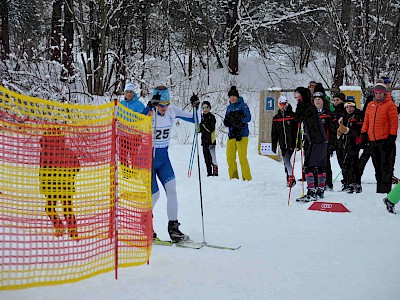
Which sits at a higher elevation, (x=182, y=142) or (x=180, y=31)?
(x=180, y=31)

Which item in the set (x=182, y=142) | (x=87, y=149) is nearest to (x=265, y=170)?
(x=182, y=142)

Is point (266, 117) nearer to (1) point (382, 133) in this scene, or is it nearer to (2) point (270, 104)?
(2) point (270, 104)

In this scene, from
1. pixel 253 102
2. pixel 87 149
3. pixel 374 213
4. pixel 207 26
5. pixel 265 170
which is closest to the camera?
pixel 87 149

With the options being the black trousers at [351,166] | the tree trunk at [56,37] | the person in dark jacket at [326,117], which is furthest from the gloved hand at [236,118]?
the tree trunk at [56,37]

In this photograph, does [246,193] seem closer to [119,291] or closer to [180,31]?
[119,291]

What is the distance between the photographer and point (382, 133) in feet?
27.6

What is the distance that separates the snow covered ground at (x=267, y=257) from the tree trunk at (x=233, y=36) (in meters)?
16.0

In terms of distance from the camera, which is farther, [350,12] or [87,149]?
[350,12]

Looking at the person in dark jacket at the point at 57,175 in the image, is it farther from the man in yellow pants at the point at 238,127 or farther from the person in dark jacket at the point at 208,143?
the person in dark jacket at the point at 208,143

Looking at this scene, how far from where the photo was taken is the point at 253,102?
21906 millimetres

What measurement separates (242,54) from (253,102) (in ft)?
29.0

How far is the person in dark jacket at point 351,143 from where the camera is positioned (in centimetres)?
906

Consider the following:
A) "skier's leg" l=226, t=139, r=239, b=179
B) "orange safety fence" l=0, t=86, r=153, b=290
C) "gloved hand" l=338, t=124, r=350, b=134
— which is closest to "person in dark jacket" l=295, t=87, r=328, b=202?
"gloved hand" l=338, t=124, r=350, b=134

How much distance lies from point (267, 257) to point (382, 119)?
4221mm
